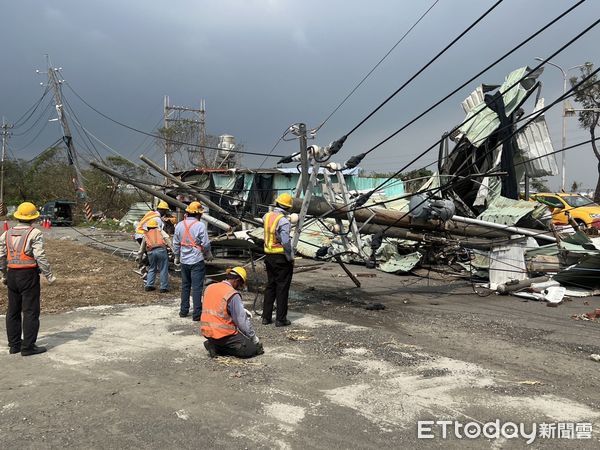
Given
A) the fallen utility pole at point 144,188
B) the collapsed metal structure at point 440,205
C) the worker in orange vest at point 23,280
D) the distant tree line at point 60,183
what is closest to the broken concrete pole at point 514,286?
the collapsed metal structure at point 440,205

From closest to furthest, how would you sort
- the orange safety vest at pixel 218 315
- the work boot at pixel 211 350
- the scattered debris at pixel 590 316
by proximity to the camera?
the orange safety vest at pixel 218 315 < the work boot at pixel 211 350 < the scattered debris at pixel 590 316

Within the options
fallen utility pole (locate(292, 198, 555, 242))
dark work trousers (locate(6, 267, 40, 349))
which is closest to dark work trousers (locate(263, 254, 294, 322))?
fallen utility pole (locate(292, 198, 555, 242))

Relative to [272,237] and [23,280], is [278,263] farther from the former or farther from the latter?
[23,280]

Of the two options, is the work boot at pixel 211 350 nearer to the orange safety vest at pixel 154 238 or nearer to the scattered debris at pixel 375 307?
the scattered debris at pixel 375 307

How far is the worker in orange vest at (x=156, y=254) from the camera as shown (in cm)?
1028

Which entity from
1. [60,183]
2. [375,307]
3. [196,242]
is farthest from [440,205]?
[60,183]

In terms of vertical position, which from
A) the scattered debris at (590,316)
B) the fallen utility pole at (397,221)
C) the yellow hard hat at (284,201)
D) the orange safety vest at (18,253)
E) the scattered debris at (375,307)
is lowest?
the scattered debris at (590,316)

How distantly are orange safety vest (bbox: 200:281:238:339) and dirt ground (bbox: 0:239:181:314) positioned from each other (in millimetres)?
4148

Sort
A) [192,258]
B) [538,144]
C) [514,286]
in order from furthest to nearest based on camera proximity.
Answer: [538,144] < [514,286] < [192,258]

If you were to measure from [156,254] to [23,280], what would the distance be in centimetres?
443

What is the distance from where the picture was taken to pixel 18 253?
19.2ft

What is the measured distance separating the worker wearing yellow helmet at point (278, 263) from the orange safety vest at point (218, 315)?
1747 mm

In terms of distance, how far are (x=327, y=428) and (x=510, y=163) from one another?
1230 centimetres

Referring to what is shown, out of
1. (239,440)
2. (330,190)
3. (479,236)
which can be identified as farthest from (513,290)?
(239,440)
